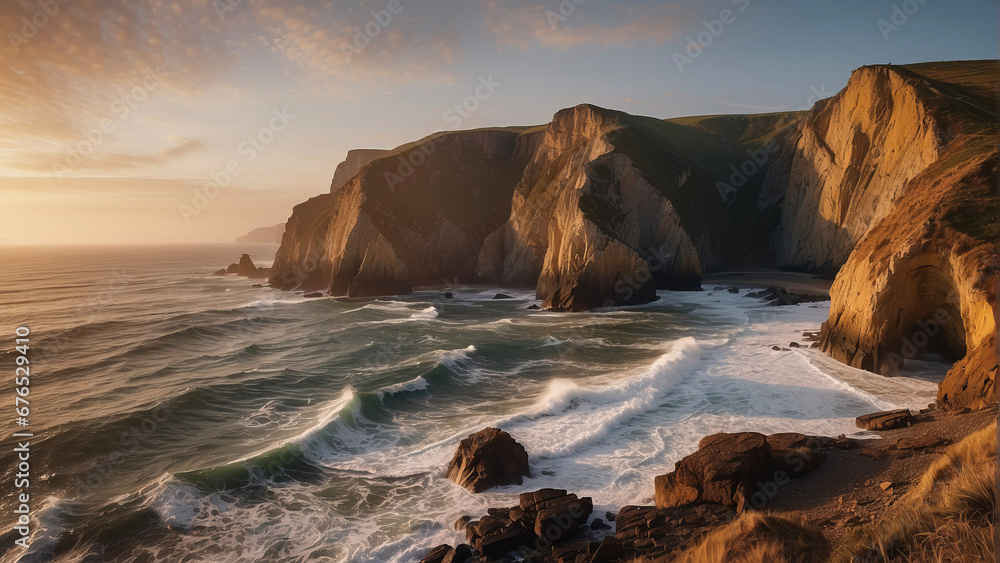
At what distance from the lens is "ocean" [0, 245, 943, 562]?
12.4 metres

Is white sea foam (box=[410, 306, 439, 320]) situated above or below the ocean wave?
above

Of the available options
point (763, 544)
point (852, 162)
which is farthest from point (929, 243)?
point (852, 162)

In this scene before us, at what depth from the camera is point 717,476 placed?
11.4 m

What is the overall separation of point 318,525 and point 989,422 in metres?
17.2

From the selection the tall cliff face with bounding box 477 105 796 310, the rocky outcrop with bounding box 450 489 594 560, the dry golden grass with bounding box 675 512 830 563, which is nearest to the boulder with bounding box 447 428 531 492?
the rocky outcrop with bounding box 450 489 594 560

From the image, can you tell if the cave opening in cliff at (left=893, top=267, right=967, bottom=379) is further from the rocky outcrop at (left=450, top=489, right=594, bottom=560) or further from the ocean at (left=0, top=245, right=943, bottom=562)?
the rocky outcrop at (left=450, top=489, right=594, bottom=560)

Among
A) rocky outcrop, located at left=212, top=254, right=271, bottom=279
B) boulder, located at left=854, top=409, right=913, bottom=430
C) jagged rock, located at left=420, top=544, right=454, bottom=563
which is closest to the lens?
jagged rock, located at left=420, top=544, right=454, bottom=563

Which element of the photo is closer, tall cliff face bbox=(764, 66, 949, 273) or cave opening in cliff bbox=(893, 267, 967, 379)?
cave opening in cliff bbox=(893, 267, 967, 379)

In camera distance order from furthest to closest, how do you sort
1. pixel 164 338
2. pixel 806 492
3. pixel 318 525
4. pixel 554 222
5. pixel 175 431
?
pixel 554 222 < pixel 164 338 < pixel 175 431 < pixel 318 525 < pixel 806 492

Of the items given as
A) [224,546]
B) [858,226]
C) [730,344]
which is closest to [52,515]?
[224,546]

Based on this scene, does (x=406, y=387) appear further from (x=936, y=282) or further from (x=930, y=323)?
(x=930, y=323)

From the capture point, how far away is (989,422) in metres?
12.8

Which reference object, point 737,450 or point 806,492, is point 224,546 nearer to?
point 737,450

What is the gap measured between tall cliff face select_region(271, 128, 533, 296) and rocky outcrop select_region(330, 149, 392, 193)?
23674mm
